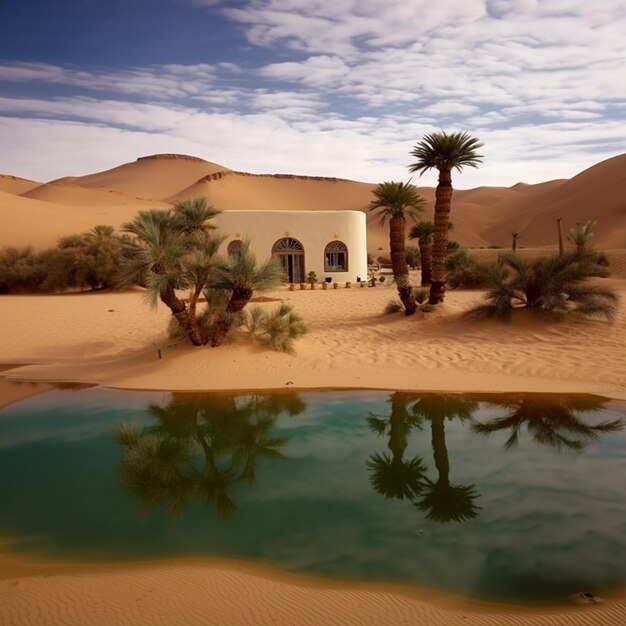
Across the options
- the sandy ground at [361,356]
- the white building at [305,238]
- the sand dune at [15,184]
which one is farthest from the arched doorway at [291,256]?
the sand dune at [15,184]

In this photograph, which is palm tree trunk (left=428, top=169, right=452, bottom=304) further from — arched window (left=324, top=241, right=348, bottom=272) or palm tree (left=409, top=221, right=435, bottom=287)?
arched window (left=324, top=241, right=348, bottom=272)

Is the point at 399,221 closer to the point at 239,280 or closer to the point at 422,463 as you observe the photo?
the point at 239,280

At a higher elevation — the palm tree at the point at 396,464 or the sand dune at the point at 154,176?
the sand dune at the point at 154,176

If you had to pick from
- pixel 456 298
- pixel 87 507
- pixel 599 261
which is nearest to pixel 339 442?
pixel 87 507

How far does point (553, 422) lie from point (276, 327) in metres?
6.04

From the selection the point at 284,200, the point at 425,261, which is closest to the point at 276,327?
the point at 425,261

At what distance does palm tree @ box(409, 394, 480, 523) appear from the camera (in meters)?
5.32

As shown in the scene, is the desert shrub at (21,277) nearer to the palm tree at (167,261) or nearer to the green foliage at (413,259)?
the palm tree at (167,261)

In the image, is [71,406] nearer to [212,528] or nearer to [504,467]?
[212,528]

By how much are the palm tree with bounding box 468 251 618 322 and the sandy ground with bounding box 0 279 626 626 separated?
46cm

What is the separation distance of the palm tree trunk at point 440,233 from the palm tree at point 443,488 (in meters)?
7.73

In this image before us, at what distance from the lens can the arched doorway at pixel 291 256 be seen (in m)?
30.2

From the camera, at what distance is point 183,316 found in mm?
11852

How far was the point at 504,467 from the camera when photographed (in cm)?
648
